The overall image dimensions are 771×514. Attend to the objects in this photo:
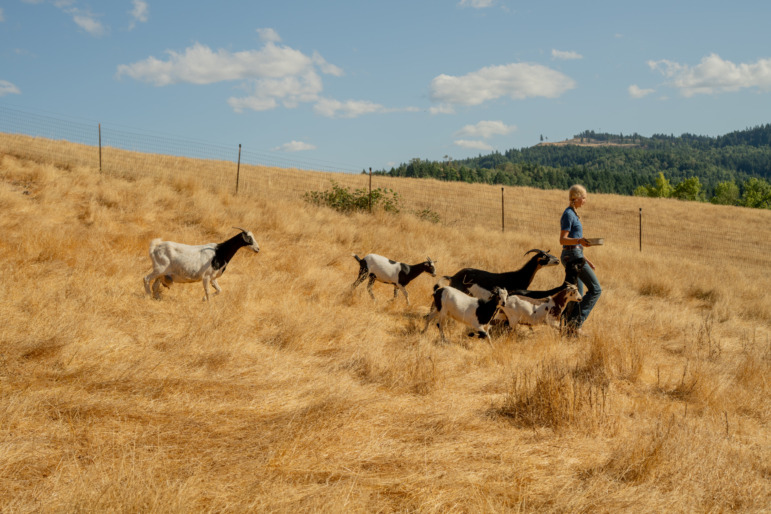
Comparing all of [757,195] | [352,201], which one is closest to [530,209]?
[352,201]

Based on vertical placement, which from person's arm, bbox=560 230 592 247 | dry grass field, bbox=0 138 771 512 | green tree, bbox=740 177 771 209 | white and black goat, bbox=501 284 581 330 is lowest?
dry grass field, bbox=0 138 771 512

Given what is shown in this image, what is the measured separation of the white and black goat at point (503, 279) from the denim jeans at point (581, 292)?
1.69 feet

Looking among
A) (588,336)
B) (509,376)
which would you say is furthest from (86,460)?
(588,336)

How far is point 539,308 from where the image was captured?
817cm

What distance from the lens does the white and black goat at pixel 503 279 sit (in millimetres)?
8828

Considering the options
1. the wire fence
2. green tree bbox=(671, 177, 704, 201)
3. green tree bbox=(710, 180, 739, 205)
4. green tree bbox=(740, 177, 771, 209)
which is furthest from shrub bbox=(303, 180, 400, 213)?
green tree bbox=(710, 180, 739, 205)

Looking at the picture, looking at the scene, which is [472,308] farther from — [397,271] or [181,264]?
[181,264]

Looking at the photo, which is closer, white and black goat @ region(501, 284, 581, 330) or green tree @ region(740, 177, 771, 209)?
white and black goat @ region(501, 284, 581, 330)

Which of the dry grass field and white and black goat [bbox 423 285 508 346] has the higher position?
white and black goat [bbox 423 285 508 346]

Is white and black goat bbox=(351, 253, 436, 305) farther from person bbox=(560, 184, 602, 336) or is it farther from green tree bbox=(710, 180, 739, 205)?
green tree bbox=(710, 180, 739, 205)

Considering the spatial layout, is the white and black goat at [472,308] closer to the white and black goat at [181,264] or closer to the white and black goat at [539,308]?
the white and black goat at [539,308]

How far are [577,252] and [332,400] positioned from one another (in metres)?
4.86

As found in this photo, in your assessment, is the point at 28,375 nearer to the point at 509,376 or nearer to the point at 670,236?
the point at 509,376

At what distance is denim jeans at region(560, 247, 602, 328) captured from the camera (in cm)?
810
